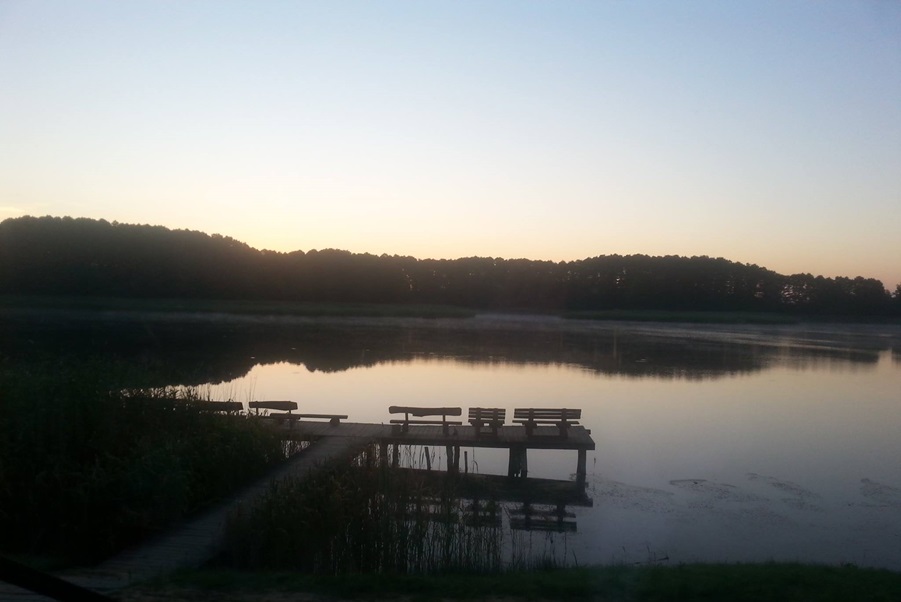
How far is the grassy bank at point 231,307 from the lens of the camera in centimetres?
6247

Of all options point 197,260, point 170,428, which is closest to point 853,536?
point 170,428

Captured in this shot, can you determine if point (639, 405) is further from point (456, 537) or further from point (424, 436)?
point (456, 537)

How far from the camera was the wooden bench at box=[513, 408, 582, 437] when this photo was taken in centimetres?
1605

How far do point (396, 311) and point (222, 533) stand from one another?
67864 mm

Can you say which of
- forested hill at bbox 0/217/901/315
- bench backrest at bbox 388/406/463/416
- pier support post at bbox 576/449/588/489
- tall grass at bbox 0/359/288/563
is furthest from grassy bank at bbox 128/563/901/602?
forested hill at bbox 0/217/901/315

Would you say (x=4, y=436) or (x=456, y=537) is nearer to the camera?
(x=456, y=537)

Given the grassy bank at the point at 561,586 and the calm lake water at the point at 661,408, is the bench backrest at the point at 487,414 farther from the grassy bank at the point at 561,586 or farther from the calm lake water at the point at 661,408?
the grassy bank at the point at 561,586

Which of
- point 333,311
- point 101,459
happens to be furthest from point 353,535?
point 333,311

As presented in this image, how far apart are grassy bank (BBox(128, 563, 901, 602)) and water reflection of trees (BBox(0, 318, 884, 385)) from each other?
1757cm

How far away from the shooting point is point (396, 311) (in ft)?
252

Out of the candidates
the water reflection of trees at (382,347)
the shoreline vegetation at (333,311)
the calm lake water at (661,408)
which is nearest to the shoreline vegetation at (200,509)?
the calm lake water at (661,408)

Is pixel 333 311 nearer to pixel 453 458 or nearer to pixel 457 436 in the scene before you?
pixel 457 436

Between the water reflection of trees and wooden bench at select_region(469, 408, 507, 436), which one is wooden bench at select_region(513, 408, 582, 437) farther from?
the water reflection of trees

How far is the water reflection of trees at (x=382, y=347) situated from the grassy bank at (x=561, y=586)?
692 inches
